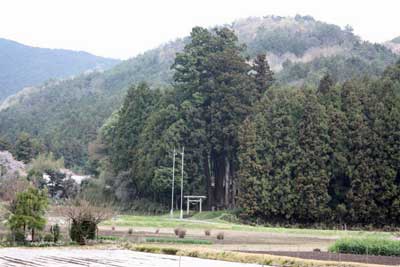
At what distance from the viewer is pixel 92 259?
946 inches

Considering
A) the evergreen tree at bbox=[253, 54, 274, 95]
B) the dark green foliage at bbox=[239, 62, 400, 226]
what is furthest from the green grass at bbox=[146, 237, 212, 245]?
the evergreen tree at bbox=[253, 54, 274, 95]

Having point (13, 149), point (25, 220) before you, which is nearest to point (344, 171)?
point (25, 220)

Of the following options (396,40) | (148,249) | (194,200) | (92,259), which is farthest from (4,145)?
(396,40)

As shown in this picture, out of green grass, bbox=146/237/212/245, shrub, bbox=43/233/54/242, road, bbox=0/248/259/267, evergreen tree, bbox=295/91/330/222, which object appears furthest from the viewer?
evergreen tree, bbox=295/91/330/222

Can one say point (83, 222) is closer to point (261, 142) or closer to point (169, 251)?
point (169, 251)

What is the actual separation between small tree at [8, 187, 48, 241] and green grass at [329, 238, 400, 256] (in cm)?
1503

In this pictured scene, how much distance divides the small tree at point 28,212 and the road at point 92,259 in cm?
249

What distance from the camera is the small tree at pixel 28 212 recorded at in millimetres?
31922

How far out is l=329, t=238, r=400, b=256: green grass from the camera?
2622 centimetres

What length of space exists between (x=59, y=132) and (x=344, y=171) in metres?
71.5

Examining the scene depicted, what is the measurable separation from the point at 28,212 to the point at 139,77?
132m

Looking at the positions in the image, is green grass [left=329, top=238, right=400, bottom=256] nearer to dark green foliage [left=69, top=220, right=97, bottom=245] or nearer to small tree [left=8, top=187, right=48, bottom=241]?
dark green foliage [left=69, top=220, right=97, bottom=245]

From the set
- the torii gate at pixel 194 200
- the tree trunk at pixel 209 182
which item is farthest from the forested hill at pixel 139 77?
the torii gate at pixel 194 200

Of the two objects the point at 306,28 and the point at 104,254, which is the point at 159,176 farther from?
the point at 306,28
